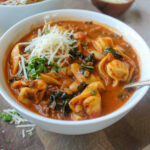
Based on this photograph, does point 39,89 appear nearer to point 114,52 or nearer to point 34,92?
point 34,92

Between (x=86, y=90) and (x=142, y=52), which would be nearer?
(x=86, y=90)

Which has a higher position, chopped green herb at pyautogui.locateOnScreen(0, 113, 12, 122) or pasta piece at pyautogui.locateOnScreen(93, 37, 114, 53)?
pasta piece at pyautogui.locateOnScreen(93, 37, 114, 53)

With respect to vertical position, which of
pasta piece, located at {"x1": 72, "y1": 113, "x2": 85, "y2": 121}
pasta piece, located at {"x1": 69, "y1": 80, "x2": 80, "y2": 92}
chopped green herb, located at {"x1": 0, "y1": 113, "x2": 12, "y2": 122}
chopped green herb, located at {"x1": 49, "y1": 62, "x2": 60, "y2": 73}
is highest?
chopped green herb, located at {"x1": 49, "y1": 62, "x2": 60, "y2": 73}

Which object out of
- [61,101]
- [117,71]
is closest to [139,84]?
[117,71]

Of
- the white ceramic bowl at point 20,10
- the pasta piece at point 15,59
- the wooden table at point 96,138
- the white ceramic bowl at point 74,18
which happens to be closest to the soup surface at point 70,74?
the pasta piece at point 15,59

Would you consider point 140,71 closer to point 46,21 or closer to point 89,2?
point 46,21

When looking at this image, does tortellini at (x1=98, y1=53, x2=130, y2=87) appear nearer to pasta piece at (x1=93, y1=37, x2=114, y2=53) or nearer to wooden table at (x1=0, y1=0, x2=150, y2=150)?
pasta piece at (x1=93, y1=37, x2=114, y2=53)

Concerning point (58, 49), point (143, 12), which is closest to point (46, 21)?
point (58, 49)

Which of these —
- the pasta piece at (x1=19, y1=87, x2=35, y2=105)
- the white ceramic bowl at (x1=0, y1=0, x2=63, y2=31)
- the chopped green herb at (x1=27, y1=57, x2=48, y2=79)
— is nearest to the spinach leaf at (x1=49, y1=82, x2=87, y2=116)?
the pasta piece at (x1=19, y1=87, x2=35, y2=105)
